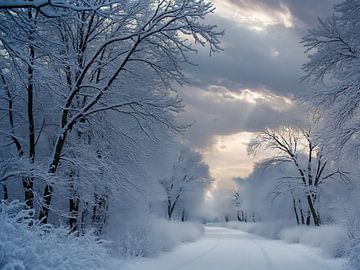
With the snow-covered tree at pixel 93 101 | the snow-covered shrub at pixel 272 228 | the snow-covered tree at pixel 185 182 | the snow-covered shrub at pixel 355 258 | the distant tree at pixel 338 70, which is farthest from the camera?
the snow-covered tree at pixel 185 182

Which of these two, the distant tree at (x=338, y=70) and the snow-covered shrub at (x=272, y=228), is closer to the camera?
the distant tree at (x=338, y=70)

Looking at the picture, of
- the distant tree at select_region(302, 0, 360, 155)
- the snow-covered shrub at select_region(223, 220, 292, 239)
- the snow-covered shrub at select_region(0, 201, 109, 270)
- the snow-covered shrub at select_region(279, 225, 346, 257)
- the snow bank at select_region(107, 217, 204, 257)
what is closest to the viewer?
the snow-covered shrub at select_region(0, 201, 109, 270)

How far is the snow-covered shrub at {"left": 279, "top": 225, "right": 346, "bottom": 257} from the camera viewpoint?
17.5 metres

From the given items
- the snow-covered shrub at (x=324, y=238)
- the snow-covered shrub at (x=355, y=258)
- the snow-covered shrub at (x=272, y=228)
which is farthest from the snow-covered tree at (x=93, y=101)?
the snow-covered shrub at (x=272, y=228)

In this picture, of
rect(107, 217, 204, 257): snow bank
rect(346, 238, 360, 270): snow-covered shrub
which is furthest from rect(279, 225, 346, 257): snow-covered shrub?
rect(107, 217, 204, 257): snow bank

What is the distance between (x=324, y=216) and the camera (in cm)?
4703

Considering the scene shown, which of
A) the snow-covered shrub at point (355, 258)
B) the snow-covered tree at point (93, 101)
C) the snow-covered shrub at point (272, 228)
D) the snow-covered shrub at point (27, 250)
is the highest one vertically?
the snow-covered tree at point (93, 101)

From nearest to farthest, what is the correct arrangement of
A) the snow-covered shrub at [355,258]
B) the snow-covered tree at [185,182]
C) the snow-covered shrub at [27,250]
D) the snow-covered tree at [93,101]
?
the snow-covered shrub at [27,250] < the snow-covered shrub at [355,258] < the snow-covered tree at [93,101] < the snow-covered tree at [185,182]

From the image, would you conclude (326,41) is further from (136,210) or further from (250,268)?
(136,210)

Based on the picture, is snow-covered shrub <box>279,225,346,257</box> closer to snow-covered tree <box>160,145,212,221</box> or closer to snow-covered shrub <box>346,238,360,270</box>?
snow-covered shrub <box>346,238,360,270</box>

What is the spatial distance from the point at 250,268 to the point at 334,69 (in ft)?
26.3

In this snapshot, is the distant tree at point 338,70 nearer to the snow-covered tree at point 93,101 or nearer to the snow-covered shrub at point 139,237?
the snow-covered tree at point 93,101

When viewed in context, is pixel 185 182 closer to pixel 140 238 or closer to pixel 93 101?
pixel 140 238

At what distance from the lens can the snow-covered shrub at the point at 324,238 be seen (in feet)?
57.5
